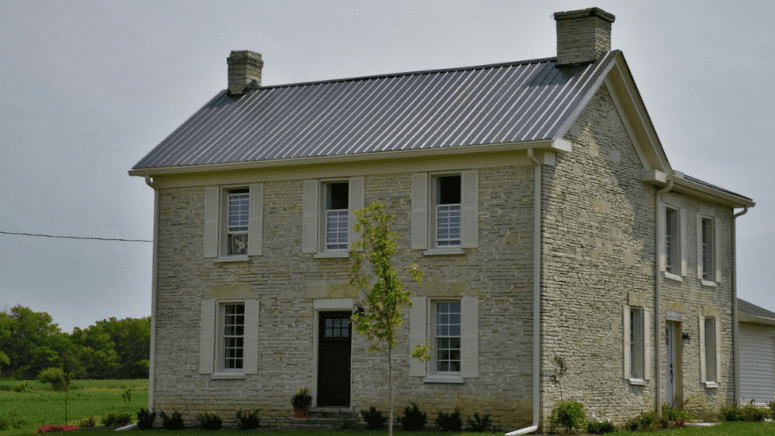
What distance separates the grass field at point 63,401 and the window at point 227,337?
453 centimetres

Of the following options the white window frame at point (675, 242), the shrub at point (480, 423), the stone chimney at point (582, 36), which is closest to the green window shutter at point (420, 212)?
the shrub at point (480, 423)

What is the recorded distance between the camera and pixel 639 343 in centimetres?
2486

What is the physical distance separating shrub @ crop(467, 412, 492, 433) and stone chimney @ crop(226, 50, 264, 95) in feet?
39.4

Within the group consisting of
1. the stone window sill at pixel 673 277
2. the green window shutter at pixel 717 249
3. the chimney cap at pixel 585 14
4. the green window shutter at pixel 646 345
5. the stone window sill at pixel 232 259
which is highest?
the chimney cap at pixel 585 14

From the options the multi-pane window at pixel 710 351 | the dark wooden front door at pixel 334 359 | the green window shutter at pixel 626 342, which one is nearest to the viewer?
the dark wooden front door at pixel 334 359

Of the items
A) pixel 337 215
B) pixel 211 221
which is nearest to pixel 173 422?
pixel 211 221

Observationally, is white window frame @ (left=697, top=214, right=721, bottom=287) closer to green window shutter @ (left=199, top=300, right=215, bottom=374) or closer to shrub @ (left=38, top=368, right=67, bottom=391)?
green window shutter @ (left=199, top=300, right=215, bottom=374)

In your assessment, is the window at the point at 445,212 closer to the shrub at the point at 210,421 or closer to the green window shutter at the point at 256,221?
the green window shutter at the point at 256,221

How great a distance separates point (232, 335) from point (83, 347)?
3759cm

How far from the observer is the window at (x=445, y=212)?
21844 mm

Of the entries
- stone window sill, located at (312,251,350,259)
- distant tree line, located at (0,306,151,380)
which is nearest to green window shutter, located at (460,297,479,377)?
stone window sill, located at (312,251,350,259)

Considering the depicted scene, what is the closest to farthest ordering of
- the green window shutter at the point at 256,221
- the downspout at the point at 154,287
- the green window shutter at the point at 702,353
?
the green window shutter at the point at 256,221 → the downspout at the point at 154,287 → the green window shutter at the point at 702,353

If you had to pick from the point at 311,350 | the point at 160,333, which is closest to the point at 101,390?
the point at 160,333

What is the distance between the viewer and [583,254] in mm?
22609
